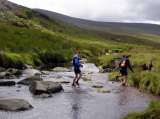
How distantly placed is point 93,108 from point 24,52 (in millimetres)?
56912

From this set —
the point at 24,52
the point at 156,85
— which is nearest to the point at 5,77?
the point at 156,85

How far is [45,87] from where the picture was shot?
37.2m

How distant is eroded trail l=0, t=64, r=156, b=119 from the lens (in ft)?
90.3

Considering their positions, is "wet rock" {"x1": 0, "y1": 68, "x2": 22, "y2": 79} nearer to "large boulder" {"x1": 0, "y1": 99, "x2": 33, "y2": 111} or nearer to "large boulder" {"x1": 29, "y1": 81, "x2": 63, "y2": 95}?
"large boulder" {"x1": 29, "y1": 81, "x2": 63, "y2": 95}

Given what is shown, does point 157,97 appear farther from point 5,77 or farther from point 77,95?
point 5,77

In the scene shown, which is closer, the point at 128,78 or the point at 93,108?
the point at 93,108

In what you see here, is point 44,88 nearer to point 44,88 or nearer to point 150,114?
point 44,88

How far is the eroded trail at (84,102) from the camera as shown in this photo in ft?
90.3

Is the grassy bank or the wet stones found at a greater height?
the grassy bank

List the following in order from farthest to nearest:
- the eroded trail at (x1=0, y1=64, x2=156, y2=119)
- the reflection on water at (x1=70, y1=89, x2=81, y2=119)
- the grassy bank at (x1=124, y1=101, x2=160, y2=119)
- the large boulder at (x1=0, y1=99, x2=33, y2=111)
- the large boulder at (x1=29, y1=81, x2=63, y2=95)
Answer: the large boulder at (x1=29, y1=81, x2=63, y2=95) < the large boulder at (x1=0, y1=99, x2=33, y2=111) < the reflection on water at (x1=70, y1=89, x2=81, y2=119) < the eroded trail at (x1=0, y1=64, x2=156, y2=119) < the grassy bank at (x1=124, y1=101, x2=160, y2=119)

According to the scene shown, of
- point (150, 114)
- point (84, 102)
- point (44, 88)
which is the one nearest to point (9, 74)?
point (44, 88)

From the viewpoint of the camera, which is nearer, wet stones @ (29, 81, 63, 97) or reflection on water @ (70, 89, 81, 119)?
reflection on water @ (70, 89, 81, 119)

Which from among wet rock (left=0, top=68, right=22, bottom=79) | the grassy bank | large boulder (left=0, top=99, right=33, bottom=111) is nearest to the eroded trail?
large boulder (left=0, top=99, right=33, bottom=111)

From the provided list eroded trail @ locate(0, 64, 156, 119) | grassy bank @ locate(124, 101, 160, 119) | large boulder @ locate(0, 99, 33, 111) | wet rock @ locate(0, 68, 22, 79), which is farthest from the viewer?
wet rock @ locate(0, 68, 22, 79)
